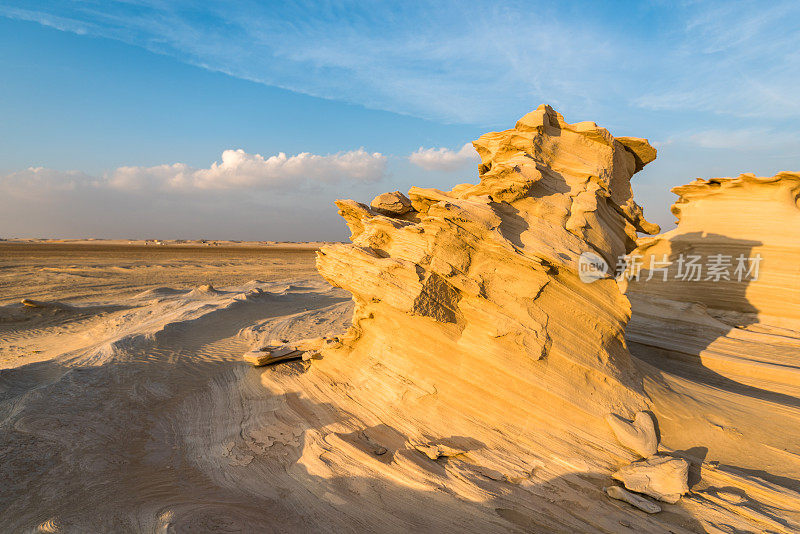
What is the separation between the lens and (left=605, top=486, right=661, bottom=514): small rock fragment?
316cm

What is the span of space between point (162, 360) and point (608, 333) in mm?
7420

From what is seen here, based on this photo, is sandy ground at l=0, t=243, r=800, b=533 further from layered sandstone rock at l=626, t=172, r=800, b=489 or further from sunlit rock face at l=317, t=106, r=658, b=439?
sunlit rock face at l=317, t=106, r=658, b=439

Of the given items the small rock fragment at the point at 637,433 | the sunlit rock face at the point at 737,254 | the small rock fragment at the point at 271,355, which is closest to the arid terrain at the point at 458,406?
the small rock fragment at the point at 637,433

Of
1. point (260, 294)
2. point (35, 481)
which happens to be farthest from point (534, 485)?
point (260, 294)

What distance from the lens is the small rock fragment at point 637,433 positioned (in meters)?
3.95

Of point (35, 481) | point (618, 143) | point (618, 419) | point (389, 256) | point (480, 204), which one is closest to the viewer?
point (35, 481)

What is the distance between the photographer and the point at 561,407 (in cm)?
427

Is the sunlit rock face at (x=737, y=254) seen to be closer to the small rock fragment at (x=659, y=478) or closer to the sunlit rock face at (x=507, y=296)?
the sunlit rock face at (x=507, y=296)

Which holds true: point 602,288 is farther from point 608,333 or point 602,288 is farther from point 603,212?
point 603,212

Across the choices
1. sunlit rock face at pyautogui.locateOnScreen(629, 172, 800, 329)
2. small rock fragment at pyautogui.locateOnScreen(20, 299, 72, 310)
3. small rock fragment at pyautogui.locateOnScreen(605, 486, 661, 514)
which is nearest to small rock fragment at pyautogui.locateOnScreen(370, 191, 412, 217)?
small rock fragment at pyautogui.locateOnScreen(605, 486, 661, 514)

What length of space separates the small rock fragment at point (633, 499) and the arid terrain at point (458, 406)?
0.07ft

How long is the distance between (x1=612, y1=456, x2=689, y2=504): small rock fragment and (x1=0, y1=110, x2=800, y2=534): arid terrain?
0.02 m

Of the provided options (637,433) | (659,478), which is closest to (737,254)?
(637,433)

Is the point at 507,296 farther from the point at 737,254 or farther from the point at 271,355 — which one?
the point at 737,254
